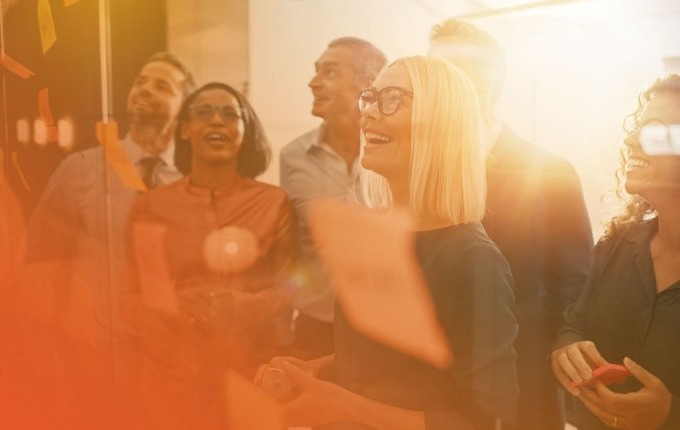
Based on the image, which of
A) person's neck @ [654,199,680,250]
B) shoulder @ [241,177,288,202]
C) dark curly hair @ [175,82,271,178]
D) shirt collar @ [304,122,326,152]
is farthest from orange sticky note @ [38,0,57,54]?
person's neck @ [654,199,680,250]

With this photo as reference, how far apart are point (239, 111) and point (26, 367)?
1.39 meters

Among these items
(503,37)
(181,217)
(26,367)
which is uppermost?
(503,37)

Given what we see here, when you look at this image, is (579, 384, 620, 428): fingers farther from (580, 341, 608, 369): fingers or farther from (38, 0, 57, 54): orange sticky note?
(38, 0, 57, 54): orange sticky note

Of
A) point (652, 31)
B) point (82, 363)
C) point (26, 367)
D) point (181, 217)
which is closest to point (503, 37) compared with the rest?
point (652, 31)

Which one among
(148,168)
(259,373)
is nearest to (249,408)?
(259,373)

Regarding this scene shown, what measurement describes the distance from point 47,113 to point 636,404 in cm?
190

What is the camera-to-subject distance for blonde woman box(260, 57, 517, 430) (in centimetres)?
163

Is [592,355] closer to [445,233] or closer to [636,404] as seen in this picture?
[636,404]

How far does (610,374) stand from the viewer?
5.24 ft

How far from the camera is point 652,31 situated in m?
1.51

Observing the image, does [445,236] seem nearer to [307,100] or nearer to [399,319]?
[399,319]

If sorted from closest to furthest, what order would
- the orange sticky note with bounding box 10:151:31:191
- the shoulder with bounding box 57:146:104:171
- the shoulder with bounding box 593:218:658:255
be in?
the shoulder with bounding box 593:218:658:255
the shoulder with bounding box 57:146:104:171
the orange sticky note with bounding box 10:151:31:191

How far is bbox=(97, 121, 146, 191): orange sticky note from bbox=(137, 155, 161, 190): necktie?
0.02 m

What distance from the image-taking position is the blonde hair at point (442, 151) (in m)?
1.62
